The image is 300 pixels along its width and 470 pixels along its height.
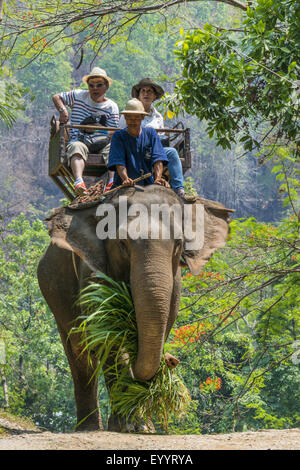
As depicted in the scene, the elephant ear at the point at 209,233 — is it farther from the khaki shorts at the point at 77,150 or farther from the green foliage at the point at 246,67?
the khaki shorts at the point at 77,150

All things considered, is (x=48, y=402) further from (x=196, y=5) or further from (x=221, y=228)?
(x=196, y=5)

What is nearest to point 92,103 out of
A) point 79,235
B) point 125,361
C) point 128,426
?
point 79,235

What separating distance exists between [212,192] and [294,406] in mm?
41434

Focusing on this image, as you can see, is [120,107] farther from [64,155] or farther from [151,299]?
[151,299]

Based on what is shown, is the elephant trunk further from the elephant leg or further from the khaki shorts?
the khaki shorts

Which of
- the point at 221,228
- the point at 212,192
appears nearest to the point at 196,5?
the point at 212,192

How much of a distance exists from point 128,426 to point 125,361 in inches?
21.8

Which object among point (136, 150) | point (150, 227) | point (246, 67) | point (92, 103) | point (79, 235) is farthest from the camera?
point (92, 103)

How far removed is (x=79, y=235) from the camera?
670cm

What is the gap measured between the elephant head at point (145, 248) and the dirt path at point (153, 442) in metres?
0.72

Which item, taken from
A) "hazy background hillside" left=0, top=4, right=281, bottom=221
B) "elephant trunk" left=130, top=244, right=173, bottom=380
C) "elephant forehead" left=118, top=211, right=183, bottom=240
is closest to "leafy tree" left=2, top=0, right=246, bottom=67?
"elephant forehead" left=118, top=211, right=183, bottom=240

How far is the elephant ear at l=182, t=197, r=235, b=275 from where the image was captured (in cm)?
673

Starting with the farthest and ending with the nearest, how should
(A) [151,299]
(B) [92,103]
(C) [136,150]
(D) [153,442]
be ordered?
(B) [92,103] < (C) [136,150] < (A) [151,299] < (D) [153,442]

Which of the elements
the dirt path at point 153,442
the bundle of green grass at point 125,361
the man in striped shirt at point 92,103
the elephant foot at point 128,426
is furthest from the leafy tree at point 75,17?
the dirt path at point 153,442
